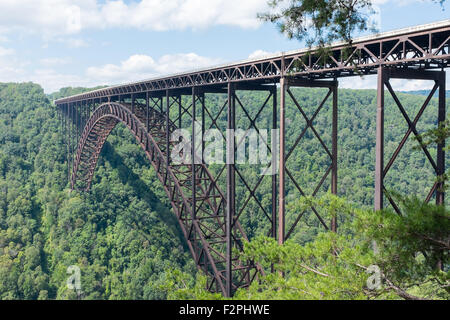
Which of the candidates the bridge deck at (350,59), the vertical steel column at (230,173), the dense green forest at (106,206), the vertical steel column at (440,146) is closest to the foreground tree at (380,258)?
the vertical steel column at (440,146)

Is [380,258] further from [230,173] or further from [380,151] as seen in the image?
[230,173]

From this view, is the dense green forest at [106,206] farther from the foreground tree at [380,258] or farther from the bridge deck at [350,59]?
the foreground tree at [380,258]

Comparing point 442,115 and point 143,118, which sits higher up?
point 143,118

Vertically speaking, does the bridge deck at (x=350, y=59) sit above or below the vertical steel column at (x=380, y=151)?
above

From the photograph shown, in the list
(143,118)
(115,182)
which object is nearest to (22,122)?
(115,182)
